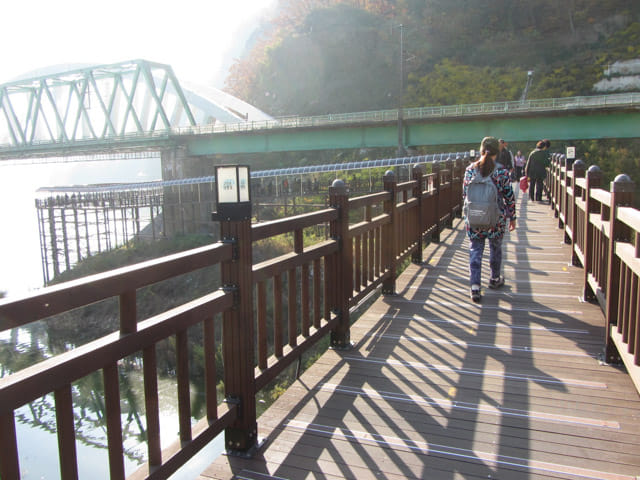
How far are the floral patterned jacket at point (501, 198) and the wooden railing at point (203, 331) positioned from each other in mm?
1251

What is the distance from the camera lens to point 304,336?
161 inches

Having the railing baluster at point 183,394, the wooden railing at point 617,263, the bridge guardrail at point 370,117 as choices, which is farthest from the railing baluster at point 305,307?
the bridge guardrail at point 370,117

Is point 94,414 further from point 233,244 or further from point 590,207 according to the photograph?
point 233,244

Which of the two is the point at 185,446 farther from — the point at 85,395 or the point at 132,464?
the point at 85,395

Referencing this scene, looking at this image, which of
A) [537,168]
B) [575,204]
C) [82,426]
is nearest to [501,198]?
[575,204]

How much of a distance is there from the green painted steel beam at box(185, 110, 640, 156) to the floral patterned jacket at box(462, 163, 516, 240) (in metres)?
28.4

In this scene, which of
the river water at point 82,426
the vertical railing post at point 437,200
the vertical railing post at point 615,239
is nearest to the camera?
the vertical railing post at point 615,239

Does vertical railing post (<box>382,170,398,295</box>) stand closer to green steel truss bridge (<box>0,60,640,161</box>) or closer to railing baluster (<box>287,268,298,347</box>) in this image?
railing baluster (<box>287,268,298,347</box>)

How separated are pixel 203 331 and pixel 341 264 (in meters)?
1.74

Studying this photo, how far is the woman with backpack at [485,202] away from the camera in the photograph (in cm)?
570

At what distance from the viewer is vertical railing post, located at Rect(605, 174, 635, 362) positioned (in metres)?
3.76

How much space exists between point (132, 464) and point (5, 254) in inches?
2764

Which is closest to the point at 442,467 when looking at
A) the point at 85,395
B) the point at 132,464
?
the point at 132,464

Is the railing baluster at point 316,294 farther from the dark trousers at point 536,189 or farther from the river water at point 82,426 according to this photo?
the dark trousers at point 536,189
